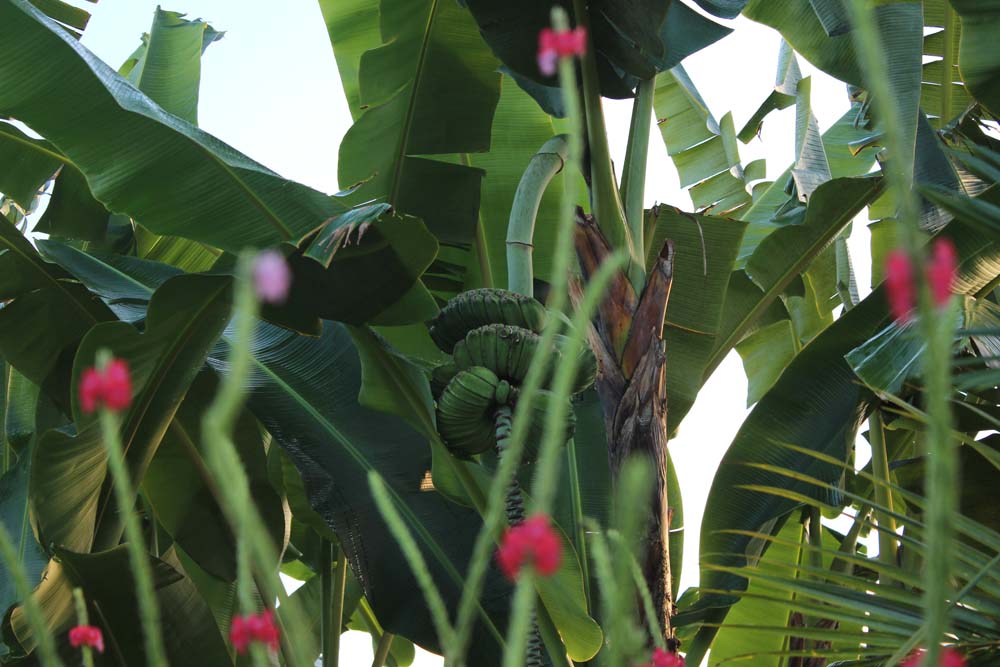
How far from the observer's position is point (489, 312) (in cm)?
187

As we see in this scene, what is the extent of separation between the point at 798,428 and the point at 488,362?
3.55 ft

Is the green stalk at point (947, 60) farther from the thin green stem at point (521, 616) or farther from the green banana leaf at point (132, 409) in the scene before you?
the thin green stem at point (521, 616)

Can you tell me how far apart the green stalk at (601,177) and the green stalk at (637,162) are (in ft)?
0.28

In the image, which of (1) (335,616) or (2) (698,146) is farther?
(2) (698,146)

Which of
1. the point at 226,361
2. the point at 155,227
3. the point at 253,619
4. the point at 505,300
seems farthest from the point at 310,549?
the point at 253,619

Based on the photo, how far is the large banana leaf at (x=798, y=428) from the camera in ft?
8.13

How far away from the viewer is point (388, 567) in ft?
8.30

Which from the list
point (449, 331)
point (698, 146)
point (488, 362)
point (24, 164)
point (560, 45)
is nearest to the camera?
point (560, 45)

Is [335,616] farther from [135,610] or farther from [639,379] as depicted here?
[639,379]

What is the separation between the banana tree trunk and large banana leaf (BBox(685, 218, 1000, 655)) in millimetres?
521

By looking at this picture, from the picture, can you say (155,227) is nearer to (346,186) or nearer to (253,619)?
(346,186)

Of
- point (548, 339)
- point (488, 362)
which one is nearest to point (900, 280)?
point (548, 339)

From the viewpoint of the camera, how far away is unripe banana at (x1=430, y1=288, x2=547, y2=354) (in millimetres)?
1839

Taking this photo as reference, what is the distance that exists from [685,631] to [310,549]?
1308mm
